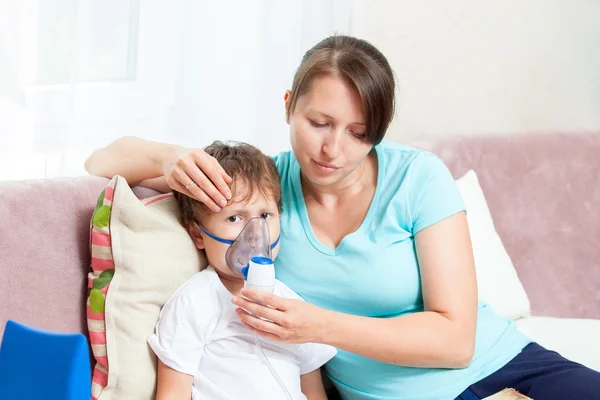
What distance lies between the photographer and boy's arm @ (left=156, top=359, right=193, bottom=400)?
1474 mm

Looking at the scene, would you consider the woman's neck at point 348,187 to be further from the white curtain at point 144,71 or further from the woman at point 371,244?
the white curtain at point 144,71

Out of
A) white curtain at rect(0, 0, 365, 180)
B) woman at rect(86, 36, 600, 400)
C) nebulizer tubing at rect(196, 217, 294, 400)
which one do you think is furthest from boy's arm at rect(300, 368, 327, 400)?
white curtain at rect(0, 0, 365, 180)

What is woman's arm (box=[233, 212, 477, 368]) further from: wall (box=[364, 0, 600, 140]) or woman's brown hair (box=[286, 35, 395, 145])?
wall (box=[364, 0, 600, 140])

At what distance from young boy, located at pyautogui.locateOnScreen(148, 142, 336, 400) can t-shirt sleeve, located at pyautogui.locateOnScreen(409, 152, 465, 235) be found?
0.32m

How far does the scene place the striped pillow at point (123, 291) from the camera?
1.47 metres

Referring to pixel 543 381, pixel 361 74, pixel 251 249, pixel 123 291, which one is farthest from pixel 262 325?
pixel 543 381

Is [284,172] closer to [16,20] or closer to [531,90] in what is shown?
[16,20]

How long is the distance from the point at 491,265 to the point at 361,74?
1014 mm

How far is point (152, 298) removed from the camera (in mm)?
1533

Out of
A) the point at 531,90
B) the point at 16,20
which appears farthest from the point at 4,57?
the point at 531,90

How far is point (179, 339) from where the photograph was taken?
1.48 meters

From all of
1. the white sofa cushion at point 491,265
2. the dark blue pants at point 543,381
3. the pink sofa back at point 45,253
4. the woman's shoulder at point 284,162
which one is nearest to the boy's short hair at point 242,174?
the woman's shoulder at point 284,162

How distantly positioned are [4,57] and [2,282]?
0.69 meters

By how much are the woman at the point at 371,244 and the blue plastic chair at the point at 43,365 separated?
1.52 feet
